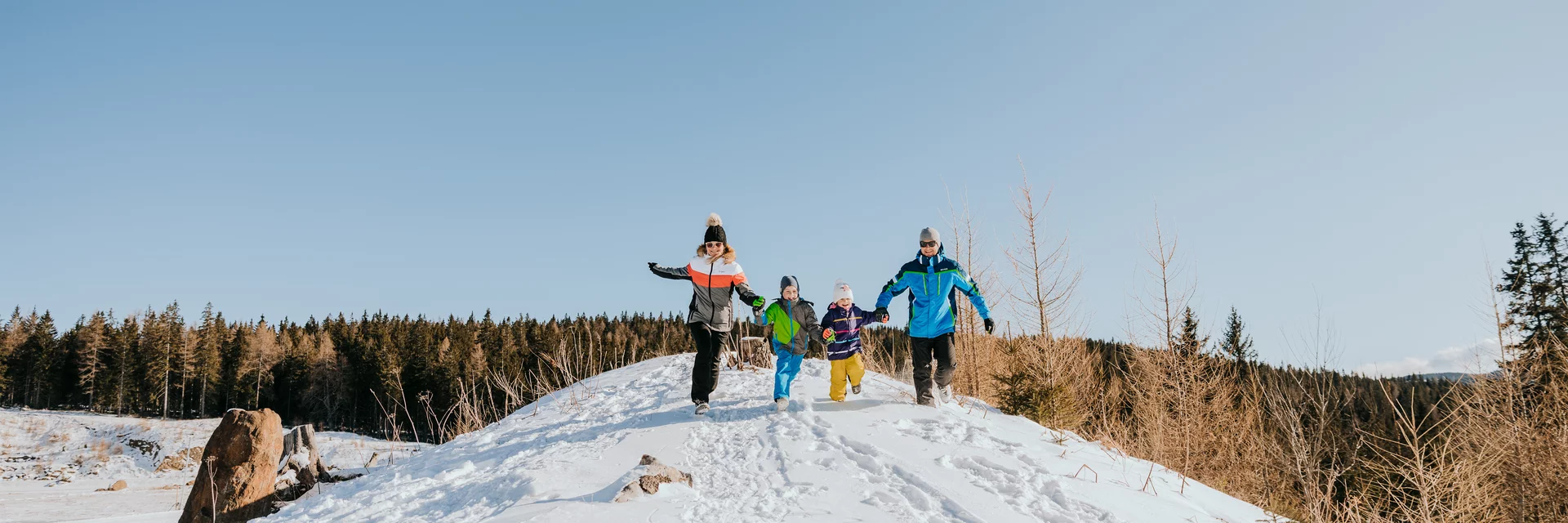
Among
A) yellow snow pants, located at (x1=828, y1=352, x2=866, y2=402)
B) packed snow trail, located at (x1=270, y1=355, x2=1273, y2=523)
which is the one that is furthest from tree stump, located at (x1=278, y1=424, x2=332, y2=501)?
yellow snow pants, located at (x1=828, y1=352, x2=866, y2=402)

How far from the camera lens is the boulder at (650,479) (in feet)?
15.1

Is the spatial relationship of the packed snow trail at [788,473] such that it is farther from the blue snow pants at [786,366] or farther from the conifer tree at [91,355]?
the conifer tree at [91,355]

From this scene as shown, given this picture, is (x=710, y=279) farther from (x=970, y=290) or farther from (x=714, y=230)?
(x=970, y=290)

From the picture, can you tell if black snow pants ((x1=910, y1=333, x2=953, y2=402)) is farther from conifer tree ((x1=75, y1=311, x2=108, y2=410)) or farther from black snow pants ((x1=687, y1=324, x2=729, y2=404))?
conifer tree ((x1=75, y1=311, x2=108, y2=410))

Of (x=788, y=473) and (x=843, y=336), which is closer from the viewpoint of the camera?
(x=788, y=473)

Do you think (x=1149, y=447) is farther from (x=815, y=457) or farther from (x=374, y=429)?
(x=374, y=429)

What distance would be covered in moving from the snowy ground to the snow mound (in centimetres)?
4

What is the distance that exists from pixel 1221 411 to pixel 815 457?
12.5 m

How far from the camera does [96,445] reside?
4734 cm

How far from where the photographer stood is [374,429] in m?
63.9

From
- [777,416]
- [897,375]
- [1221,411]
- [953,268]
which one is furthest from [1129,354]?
[777,416]

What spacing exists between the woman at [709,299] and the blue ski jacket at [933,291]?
1666 mm

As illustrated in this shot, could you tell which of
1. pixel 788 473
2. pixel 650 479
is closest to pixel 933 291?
pixel 788 473

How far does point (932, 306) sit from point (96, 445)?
6360 cm
